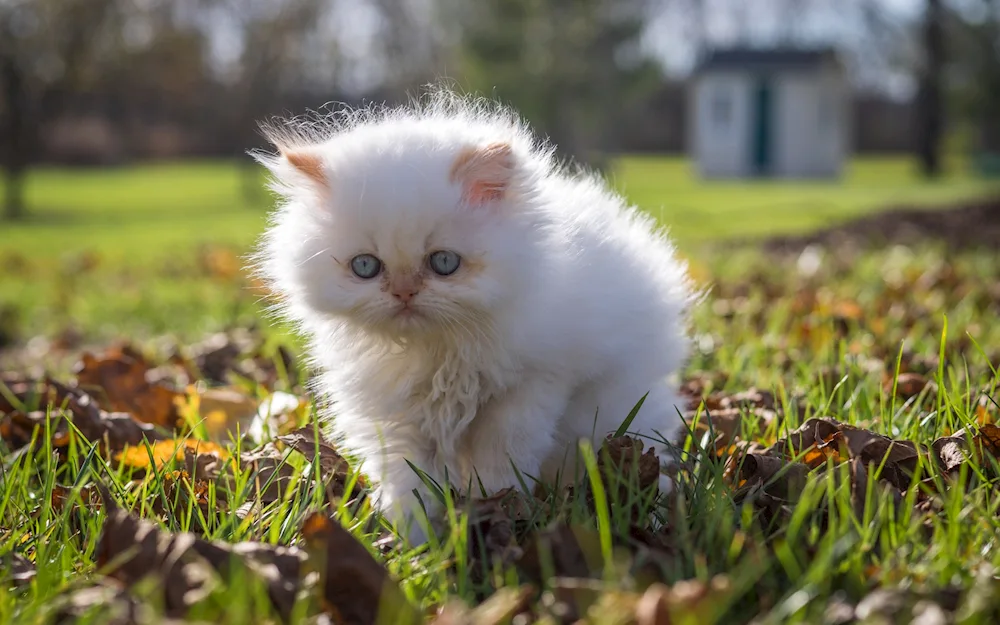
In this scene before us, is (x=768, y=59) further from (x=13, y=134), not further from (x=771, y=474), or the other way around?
(x=771, y=474)

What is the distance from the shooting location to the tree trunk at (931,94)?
28.9 meters

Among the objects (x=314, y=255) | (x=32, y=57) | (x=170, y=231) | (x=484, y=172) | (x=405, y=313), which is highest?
(x=32, y=57)

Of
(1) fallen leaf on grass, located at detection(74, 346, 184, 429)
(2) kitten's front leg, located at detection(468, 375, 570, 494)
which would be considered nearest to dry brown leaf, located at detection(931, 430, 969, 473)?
(2) kitten's front leg, located at detection(468, 375, 570, 494)

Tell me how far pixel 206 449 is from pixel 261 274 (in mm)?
477

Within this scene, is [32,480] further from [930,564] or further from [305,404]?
[930,564]

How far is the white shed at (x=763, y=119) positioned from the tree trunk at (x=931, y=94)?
3379 mm

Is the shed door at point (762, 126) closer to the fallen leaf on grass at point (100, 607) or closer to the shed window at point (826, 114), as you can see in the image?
the shed window at point (826, 114)

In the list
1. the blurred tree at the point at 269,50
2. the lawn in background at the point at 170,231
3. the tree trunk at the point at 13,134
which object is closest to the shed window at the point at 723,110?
the lawn in background at the point at 170,231

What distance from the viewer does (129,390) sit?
3.15m

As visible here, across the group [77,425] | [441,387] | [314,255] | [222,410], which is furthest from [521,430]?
[77,425]

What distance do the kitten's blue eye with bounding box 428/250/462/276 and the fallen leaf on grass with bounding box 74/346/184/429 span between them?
4.54 feet

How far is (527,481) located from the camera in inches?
81.1

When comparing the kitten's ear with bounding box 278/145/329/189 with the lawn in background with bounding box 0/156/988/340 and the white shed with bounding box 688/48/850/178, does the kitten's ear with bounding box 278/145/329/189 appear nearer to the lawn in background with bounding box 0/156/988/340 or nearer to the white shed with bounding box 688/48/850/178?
the lawn in background with bounding box 0/156/988/340

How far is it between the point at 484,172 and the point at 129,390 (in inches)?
68.9
